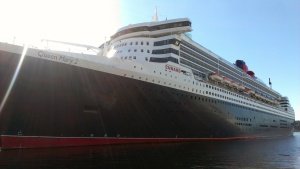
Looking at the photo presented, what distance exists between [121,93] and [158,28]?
12.0 meters

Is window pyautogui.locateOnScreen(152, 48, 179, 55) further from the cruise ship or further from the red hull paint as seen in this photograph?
the red hull paint

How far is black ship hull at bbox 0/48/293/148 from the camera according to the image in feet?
69.2

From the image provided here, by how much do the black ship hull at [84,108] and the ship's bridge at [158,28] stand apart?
764 centimetres

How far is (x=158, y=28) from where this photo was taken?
3453cm

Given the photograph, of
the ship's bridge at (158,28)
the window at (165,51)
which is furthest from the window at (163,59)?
the ship's bridge at (158,28)

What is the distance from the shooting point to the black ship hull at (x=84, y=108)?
69.2 feet

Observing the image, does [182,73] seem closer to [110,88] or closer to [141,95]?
[141,95]

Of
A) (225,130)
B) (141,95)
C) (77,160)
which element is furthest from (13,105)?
(225,130)

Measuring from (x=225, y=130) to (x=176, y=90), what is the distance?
12388 mm

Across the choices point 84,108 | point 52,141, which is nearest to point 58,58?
point 84,108

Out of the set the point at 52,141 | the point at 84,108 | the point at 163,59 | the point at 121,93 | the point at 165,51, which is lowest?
the point at 52,141

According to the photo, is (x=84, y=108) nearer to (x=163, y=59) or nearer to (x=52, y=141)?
(x=52, y=141)

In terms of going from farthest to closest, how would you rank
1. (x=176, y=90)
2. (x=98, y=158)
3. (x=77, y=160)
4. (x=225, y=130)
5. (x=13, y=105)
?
(x=225, y=130) < (x=176, y=90) < (x=13, y=105) < (x=98, y=158) < (x=77, y=160)

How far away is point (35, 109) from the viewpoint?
21.6m
